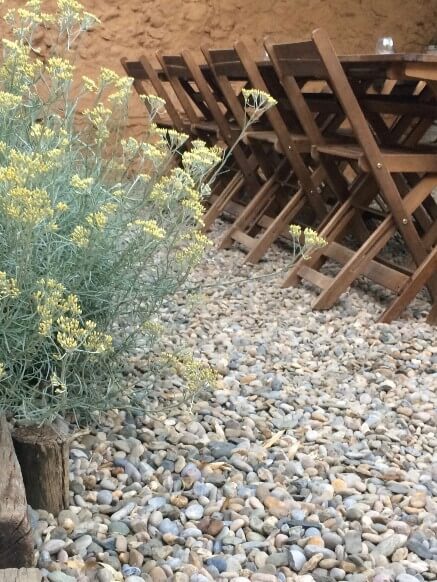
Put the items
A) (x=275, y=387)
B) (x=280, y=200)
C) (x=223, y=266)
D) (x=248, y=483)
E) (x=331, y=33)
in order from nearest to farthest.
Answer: (x=248, y=483) < (x=275, y=387) < (x=223, y=266) < (x=280, y=200) < (x=331, y=33)

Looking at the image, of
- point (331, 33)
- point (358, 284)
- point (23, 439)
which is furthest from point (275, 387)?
point (331, 33)

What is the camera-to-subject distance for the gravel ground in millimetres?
1543

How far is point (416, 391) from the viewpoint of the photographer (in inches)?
99.6

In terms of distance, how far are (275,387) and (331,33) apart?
5.47m

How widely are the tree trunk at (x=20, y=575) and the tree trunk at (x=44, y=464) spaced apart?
344mm

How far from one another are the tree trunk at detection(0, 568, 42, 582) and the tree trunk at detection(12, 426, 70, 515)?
344 millimetres

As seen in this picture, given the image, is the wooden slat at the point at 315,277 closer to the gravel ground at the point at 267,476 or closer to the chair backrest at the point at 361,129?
the chair backrest at the point at 361,129

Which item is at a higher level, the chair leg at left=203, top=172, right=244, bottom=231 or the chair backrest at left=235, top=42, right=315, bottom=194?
the chair backrest at left=235, top=42, right=315, bottom=194

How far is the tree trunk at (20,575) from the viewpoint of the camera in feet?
4.03

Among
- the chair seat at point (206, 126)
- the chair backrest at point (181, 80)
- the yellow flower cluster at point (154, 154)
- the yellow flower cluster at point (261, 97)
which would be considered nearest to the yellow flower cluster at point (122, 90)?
the yellow flower cluster at point (154, 154)

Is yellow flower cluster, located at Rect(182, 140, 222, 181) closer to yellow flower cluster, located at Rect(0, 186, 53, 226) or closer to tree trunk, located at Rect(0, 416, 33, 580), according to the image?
yellow flower cluster, located at Rect(0, 186, 53, 226)

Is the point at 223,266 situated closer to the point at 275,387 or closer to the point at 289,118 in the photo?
the point at 289,118

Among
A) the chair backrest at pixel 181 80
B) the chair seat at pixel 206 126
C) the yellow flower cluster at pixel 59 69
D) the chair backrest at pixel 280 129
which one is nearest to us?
the yellow flower cluster at pixel 59 69

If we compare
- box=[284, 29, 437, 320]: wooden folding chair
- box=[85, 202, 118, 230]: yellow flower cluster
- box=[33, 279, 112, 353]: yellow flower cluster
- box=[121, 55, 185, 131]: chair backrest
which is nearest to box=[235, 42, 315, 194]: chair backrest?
box=[284, 29, 437, 320]: wooden folding chair
